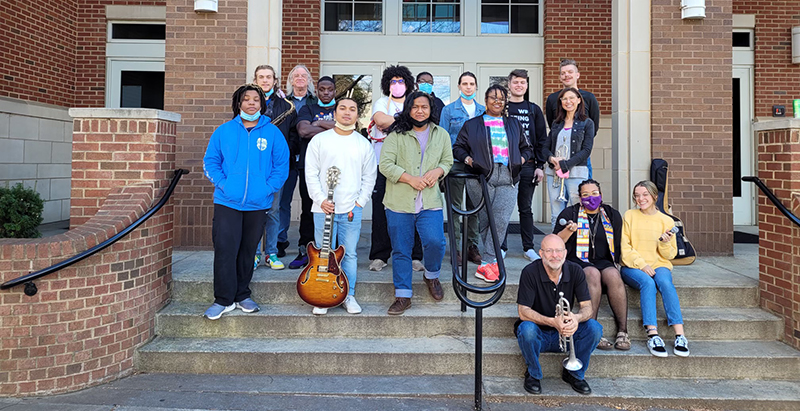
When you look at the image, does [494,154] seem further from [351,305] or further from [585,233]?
[351,305]

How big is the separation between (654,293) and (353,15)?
7019 mm

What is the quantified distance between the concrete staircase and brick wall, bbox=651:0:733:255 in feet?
5.04

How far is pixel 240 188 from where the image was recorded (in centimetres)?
409

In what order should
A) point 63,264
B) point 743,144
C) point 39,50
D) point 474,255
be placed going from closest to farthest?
point 63,264 < point 474,255 < point 39,50 < point 743,144

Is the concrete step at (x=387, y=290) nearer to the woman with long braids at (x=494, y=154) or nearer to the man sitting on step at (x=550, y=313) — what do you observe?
the woman with long braids at (x=494, y=154)

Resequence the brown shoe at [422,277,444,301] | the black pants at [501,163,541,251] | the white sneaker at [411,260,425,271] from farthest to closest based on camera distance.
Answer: the black pants at [501,163,541,251] < the white sneaker at [411,260,425,271] < the brown shoe at [422,277,444,301]

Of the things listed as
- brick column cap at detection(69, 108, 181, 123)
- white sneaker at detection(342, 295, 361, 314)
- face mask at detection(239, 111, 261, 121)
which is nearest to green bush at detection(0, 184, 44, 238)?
brick column cap at detection(69, 108, 181, 123)

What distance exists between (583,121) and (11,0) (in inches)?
334

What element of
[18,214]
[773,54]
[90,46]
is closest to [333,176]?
[18,214]

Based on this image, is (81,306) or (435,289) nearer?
(81,306)

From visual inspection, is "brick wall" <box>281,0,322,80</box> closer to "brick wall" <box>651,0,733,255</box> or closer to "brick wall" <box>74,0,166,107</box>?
"brick wall" <box>74,0,166,107</box>

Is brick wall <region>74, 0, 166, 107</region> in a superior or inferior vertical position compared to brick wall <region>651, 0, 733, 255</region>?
superior

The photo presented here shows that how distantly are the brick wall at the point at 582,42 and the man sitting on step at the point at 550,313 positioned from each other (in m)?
5.90

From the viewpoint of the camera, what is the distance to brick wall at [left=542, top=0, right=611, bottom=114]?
8891 millimetres
